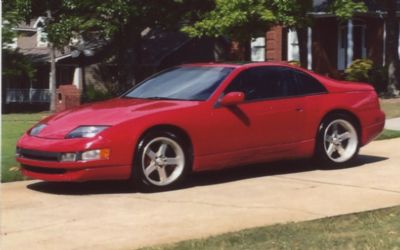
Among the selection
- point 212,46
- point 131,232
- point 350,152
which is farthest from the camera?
point 212,46

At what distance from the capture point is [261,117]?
28.2 ft

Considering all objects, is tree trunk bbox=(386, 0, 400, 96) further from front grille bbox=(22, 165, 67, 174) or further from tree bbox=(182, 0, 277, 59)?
front grille bbox=(22, 165, 67, 174)

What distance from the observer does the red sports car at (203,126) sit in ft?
24.7

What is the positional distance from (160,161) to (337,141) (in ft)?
8.82

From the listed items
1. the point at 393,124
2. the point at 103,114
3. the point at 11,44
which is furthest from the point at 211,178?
the point at 393,124

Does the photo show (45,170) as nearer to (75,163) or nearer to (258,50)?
(75,163)

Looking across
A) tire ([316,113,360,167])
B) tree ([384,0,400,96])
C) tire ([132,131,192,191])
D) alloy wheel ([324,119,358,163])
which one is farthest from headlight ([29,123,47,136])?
tree ([384,0,400,96])

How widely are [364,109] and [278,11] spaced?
42.0 feet

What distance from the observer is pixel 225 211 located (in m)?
6.74

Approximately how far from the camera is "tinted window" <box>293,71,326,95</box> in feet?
30.1

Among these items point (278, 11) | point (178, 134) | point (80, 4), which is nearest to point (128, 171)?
point (178, 134)

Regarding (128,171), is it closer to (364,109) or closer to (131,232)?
(131,232)

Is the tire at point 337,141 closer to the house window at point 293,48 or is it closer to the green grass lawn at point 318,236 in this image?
the green grass lawn at point 318,236

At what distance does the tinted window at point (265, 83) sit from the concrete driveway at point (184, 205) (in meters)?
1.00
